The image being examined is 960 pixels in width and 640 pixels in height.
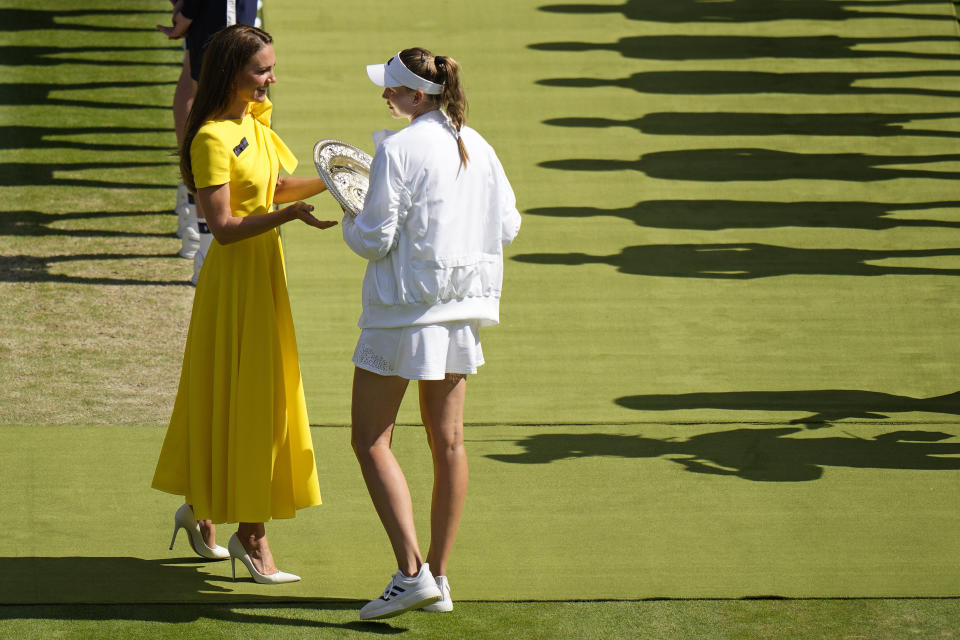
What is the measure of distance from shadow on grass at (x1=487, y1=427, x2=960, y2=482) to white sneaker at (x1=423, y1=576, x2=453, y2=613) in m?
1.45

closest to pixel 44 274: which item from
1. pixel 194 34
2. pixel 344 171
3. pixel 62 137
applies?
A: pixel 194 34

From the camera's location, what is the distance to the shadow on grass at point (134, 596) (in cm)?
451

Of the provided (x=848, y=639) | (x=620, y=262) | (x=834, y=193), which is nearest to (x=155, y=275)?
(x=620, y=262)

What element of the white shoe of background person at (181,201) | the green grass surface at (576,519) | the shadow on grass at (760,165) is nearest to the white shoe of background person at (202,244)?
the white shoe of background person at (181,201)

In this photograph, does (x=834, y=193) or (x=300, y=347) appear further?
(x=834, y=193)

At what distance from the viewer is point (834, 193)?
9.35 meters

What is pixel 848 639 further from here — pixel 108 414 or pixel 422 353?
pixel 108 414

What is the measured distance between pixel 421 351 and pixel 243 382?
2.23ft

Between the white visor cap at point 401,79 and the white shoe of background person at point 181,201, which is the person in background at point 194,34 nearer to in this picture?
the white shoe of background person at point 181,201

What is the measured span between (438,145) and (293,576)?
1.57m

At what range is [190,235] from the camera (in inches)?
341

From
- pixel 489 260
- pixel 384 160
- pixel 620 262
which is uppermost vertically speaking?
pixel 384 160

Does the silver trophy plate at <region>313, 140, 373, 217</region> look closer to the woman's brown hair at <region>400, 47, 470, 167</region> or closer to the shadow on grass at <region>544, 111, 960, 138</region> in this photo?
the woman's brown hair at <region>400, 47, 470, 167</region>

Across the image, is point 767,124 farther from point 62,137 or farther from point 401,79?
Answer: point 401,79
